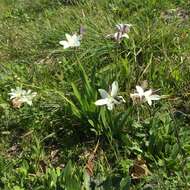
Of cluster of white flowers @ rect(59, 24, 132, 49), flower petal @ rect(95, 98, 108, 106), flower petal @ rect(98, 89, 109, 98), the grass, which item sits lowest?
the grass

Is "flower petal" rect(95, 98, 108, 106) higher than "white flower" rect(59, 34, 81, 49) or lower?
lower

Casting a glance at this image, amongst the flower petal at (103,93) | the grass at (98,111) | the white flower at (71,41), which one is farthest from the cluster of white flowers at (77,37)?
the flower petal at (103,93)

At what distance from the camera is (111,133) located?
3053 mm

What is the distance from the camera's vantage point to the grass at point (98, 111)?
2877 mm

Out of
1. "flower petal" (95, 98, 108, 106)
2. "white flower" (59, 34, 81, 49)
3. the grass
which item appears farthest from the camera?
"white flower" (59, 34, 81, 49)

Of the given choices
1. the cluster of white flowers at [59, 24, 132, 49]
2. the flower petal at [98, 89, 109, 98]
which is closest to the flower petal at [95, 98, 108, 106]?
the flower petal at [98, 89, 109, 98]

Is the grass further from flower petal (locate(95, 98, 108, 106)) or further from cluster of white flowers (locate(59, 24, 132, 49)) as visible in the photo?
flower petal (locate(95, 98, 108, 106))

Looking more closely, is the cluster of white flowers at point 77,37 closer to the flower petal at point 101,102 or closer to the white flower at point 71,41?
the white flower at point 71,41

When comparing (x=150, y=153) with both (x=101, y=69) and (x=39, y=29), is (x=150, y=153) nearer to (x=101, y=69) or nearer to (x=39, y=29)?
(x=101, y=69)

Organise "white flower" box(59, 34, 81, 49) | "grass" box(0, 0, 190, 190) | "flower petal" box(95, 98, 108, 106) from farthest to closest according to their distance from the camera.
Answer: "white flower" box(59, 34, 81, 49) → "grass" box(0, 0, 190, 190) → "flower petal" box(95, 98, 108, 106)

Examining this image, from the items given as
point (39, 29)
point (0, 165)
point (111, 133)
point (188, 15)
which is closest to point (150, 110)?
point (111, 133)

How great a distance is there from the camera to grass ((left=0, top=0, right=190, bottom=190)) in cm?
288

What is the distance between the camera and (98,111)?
3.09 meters

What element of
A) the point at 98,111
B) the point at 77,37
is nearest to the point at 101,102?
the point at 98,111
